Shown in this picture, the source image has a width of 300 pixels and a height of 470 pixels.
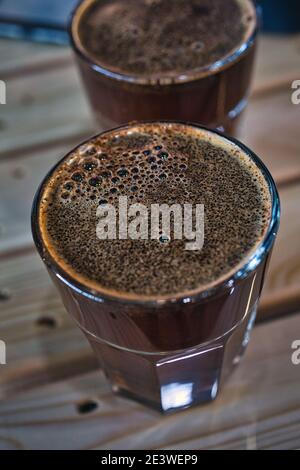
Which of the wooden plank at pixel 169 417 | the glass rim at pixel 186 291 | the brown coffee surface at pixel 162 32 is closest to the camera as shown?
the glass rim at pixel 186 291

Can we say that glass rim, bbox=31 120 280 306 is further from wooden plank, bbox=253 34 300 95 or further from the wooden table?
wooden plank, bbox=253 34 300 95

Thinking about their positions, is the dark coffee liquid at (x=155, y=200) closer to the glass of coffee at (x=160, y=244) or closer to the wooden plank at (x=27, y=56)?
the glass of coffee at (x=160, y=244)

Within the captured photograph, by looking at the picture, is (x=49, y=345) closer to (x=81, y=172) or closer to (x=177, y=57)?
(x=81, y=172)

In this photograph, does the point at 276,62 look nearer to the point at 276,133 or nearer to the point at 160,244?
the point at 276,133

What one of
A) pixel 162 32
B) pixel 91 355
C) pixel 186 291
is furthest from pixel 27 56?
pixel 186 291

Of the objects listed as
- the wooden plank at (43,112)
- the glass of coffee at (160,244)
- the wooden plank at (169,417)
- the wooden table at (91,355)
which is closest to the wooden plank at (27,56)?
the wooden plank at (43,112)

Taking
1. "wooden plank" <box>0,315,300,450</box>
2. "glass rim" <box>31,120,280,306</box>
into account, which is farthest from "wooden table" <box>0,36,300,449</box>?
"glass rim" <box>31,120,280,306</box>
